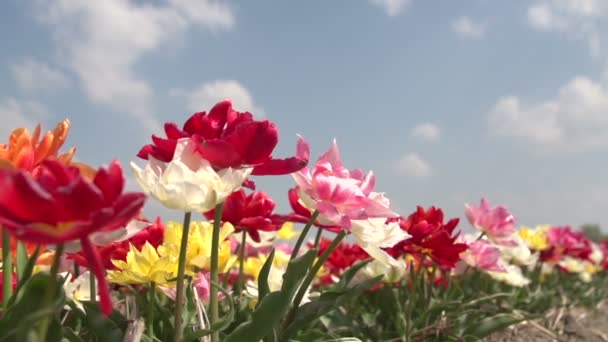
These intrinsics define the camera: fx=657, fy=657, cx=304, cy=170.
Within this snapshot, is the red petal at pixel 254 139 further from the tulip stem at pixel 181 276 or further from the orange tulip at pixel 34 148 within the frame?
the orange tulip at pixel 34 148

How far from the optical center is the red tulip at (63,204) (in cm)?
68

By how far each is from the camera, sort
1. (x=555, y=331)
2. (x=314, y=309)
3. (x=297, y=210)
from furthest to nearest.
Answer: (x=555, y=331) < (x=297, y=210) < (x=314, y=309)

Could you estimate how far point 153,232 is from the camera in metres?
1.68

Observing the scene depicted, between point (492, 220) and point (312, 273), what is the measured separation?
4.31ft

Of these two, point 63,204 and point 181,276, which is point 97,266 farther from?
point 181,276

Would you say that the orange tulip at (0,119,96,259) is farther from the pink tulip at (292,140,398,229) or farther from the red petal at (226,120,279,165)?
the pink tulip at (292,140,398,229)

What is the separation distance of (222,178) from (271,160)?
0.39 ft

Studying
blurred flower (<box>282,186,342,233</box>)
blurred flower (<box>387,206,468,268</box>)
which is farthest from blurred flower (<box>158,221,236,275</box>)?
blurred flower (<box>387,206,468,268</box>)

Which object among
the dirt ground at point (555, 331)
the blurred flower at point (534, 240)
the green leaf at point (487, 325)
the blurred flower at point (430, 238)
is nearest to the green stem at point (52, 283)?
the blurred flower at point (430, 238)

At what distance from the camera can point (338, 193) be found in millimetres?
1181

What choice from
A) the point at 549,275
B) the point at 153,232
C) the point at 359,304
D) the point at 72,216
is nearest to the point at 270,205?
the point at 153,232

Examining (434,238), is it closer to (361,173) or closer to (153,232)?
(361,173)

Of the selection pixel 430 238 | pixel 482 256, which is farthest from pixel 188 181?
pixel 482 256

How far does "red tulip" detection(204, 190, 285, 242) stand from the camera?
5.14 feet
